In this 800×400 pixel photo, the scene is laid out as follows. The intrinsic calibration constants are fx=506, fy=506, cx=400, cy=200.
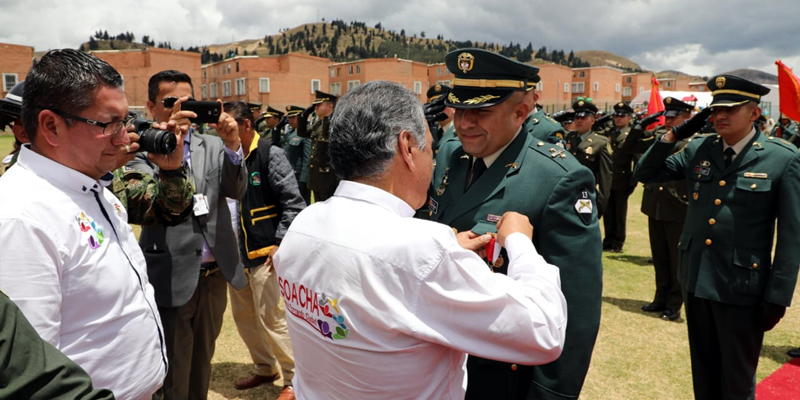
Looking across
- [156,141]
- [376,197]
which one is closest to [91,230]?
[156,141]

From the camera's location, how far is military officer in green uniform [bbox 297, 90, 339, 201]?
930cm

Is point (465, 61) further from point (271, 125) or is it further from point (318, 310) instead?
point (271, 125)

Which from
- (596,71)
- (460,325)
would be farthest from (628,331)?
(596,71)

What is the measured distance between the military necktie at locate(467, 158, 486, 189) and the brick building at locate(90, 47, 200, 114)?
49.7 m

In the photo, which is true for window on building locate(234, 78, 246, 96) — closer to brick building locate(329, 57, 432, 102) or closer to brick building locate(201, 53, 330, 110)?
brick building locate(201, 53, 330, 110)

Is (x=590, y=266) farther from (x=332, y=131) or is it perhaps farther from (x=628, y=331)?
(x=628, y=331)

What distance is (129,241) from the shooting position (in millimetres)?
2117

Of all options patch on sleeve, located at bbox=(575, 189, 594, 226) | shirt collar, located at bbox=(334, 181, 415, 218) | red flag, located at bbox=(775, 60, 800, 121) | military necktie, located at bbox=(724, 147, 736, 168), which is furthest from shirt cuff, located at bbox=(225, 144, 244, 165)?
red flag, located at bbox=(775, 60, 800, 121)

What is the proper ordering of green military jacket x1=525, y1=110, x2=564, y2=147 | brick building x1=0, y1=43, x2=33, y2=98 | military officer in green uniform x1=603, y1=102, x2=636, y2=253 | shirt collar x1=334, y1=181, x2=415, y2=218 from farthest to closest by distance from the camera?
brick building x1=0, y1=43, x2=33, y2=98 < military officer in green uniform x1=603, y1=102, x2=636, y2=253 < green military jacket x1=525, y1=110, x2=564, y2=147 < shirt collar x1=334, y1=181, x2=415, y2=218

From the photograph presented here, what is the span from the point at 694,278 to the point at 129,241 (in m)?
3.49

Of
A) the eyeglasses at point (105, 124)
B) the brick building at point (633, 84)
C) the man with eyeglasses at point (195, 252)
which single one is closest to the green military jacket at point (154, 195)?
the man with eyeglasses at point (195, 252)

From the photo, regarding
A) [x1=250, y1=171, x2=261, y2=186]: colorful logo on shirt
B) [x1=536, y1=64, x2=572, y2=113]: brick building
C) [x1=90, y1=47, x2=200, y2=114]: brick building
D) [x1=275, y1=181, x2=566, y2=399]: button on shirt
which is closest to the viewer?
[x1=275, y1=181, x2=566, y2=399]: button on shirt

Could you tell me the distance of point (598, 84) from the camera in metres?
79.6

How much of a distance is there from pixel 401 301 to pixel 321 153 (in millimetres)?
8672
